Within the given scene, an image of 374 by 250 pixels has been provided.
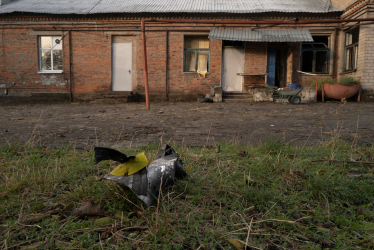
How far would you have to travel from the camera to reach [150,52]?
1322 cm

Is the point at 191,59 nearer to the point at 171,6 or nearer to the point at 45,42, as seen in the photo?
the point at 171,6

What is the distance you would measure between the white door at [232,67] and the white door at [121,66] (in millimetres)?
5016

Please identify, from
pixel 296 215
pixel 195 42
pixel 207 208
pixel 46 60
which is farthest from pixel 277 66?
pixel 207 208

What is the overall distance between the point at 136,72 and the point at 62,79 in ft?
12.9

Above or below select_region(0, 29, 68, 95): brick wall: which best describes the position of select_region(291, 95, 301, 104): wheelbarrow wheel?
below

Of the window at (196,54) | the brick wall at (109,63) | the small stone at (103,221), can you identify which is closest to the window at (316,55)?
the brick wall at (109,63)

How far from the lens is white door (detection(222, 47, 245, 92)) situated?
13.4 m

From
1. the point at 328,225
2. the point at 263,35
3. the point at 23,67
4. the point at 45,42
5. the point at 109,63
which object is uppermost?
the point at 263,35

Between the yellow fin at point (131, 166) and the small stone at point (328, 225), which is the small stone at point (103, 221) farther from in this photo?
the small stone at point (328, 225)

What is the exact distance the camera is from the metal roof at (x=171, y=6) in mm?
12781

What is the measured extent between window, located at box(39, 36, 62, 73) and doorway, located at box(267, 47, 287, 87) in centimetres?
1119

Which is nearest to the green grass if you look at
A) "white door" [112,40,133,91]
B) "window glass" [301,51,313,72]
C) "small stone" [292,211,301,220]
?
"small stone" [292,211,301,220]

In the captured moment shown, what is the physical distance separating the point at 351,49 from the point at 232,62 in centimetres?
577

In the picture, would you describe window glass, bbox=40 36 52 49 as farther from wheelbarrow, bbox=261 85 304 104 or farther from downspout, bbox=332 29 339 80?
downspout, bbox=332 29 339 80
